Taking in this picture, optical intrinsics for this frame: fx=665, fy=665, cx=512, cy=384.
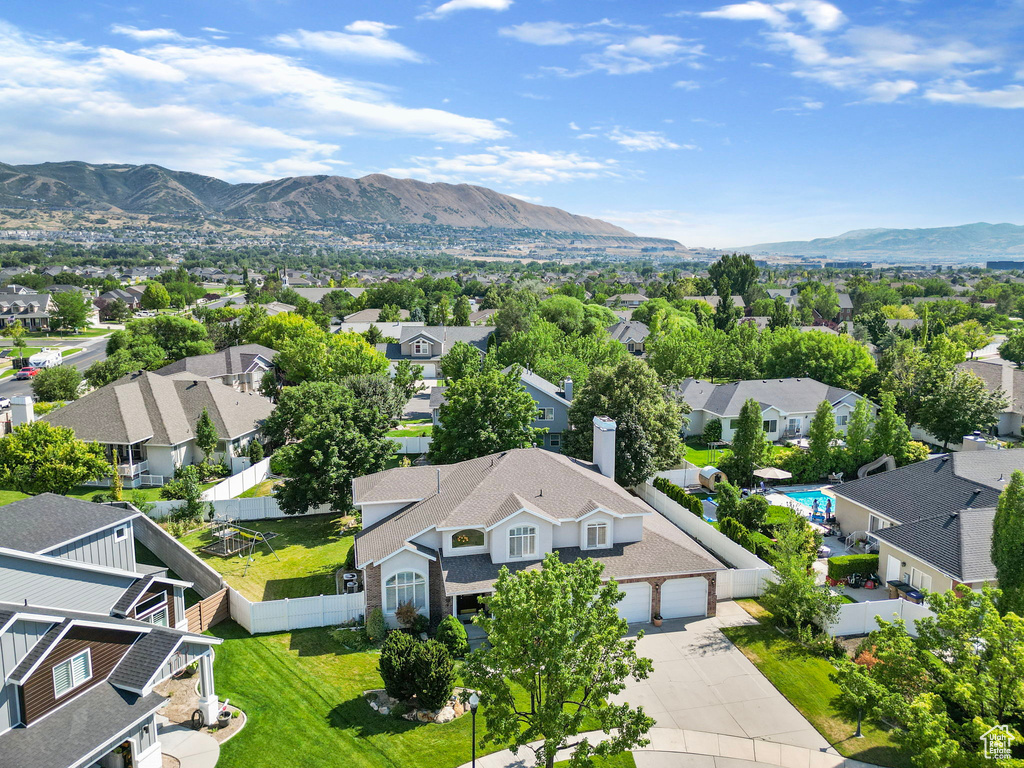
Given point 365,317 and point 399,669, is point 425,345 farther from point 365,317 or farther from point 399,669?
point 399,669

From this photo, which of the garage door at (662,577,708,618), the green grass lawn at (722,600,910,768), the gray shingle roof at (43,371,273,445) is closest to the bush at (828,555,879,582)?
the green grass lawn at (722,600,910,768)

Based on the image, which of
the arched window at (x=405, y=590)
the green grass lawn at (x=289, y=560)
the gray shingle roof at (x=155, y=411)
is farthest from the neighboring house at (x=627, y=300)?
the arched window at (x=405, y=590)

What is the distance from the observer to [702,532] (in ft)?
116

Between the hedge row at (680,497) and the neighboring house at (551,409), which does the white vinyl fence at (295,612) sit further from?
the neighboring house at (551,409)

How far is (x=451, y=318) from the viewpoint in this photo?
12481 centimetres

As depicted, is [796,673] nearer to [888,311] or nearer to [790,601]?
[790,601]

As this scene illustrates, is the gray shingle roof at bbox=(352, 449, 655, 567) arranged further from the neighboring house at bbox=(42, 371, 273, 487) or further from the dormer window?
the neighboring house at bbox=(42, 371, 273, 487)

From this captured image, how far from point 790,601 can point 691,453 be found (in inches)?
1094

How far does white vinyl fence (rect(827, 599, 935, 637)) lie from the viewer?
85.7 feet

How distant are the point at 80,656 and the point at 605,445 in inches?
970

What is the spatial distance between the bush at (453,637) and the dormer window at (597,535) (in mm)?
6977

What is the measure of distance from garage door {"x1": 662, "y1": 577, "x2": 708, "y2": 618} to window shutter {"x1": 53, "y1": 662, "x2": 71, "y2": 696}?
20895 millimetres

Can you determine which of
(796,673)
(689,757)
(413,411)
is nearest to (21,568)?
(689,757)

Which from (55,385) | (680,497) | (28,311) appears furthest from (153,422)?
(28,311)
